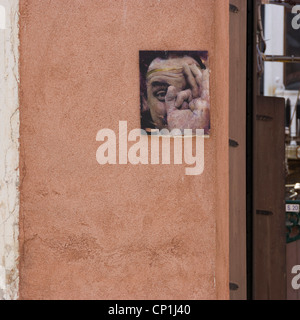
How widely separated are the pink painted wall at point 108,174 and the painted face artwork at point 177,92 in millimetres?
55

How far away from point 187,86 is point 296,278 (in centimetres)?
185

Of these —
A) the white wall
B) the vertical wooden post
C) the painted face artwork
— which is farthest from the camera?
the white wall

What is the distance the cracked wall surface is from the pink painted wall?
0.04 metres

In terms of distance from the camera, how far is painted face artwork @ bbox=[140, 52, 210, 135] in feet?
8.05

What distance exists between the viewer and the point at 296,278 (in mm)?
3361

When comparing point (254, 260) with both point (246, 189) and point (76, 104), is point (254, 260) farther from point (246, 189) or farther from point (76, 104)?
point (76, 104)

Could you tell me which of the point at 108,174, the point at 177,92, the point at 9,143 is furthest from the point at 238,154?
the point at 9,143

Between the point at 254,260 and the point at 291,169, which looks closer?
the point at 254,260

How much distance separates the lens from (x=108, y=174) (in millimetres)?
2484

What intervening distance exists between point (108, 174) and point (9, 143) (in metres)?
0.58

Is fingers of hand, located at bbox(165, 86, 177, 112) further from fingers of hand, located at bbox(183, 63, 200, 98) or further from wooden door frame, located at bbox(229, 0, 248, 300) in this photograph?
wooden door frame, located at bbox(229, 0, 248, 300)

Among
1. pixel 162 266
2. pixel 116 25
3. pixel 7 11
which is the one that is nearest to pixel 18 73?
pixel 7 11

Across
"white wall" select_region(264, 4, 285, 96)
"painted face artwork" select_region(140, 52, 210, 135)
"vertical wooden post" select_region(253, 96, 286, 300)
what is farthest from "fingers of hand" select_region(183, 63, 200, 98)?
"white wall" select_region(264, 4, 285, 96)

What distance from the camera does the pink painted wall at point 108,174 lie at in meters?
2.46
